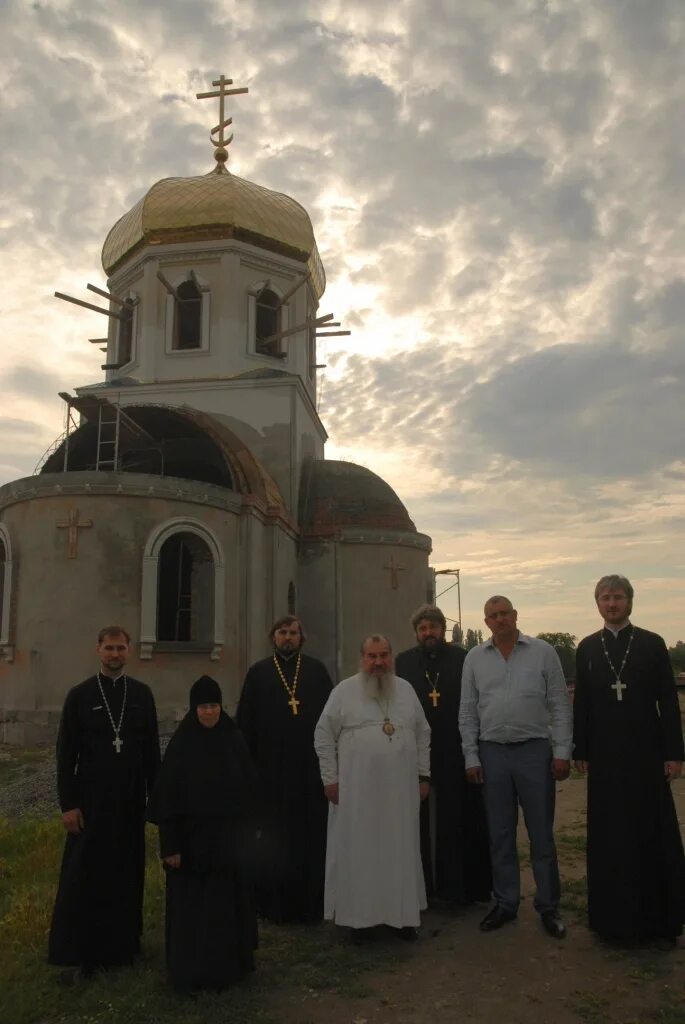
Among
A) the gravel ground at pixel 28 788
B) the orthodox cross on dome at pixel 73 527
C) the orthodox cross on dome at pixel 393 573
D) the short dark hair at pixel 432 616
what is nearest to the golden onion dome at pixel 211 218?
the orthodox cross on dome at pixel 393 573

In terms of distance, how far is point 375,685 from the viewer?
5543mm

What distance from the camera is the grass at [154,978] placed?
4.13m

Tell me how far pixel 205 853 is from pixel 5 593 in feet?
36.5

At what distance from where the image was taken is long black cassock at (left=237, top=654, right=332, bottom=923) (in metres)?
5.64

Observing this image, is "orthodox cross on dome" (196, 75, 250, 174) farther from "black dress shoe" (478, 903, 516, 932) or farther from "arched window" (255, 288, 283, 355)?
"black dress shoe" (478, 903, 516, 932)

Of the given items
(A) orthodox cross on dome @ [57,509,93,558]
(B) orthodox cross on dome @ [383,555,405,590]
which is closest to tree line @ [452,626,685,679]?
(B) orthodox cross on dome @ [383,555,405,590]

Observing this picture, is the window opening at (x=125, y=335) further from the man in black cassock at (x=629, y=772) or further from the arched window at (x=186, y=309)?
the man in black cassock at (x=629, y=772)

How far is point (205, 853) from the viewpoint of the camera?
452 cm

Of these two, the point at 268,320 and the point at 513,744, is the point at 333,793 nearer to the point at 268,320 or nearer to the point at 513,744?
the point at 513,744

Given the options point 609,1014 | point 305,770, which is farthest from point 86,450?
point 609,1014

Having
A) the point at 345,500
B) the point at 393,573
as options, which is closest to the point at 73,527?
the point at 345,500

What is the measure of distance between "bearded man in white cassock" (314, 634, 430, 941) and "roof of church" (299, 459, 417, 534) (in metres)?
14.4

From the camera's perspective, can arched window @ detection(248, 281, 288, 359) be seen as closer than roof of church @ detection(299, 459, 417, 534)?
No

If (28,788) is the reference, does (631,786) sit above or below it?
above
